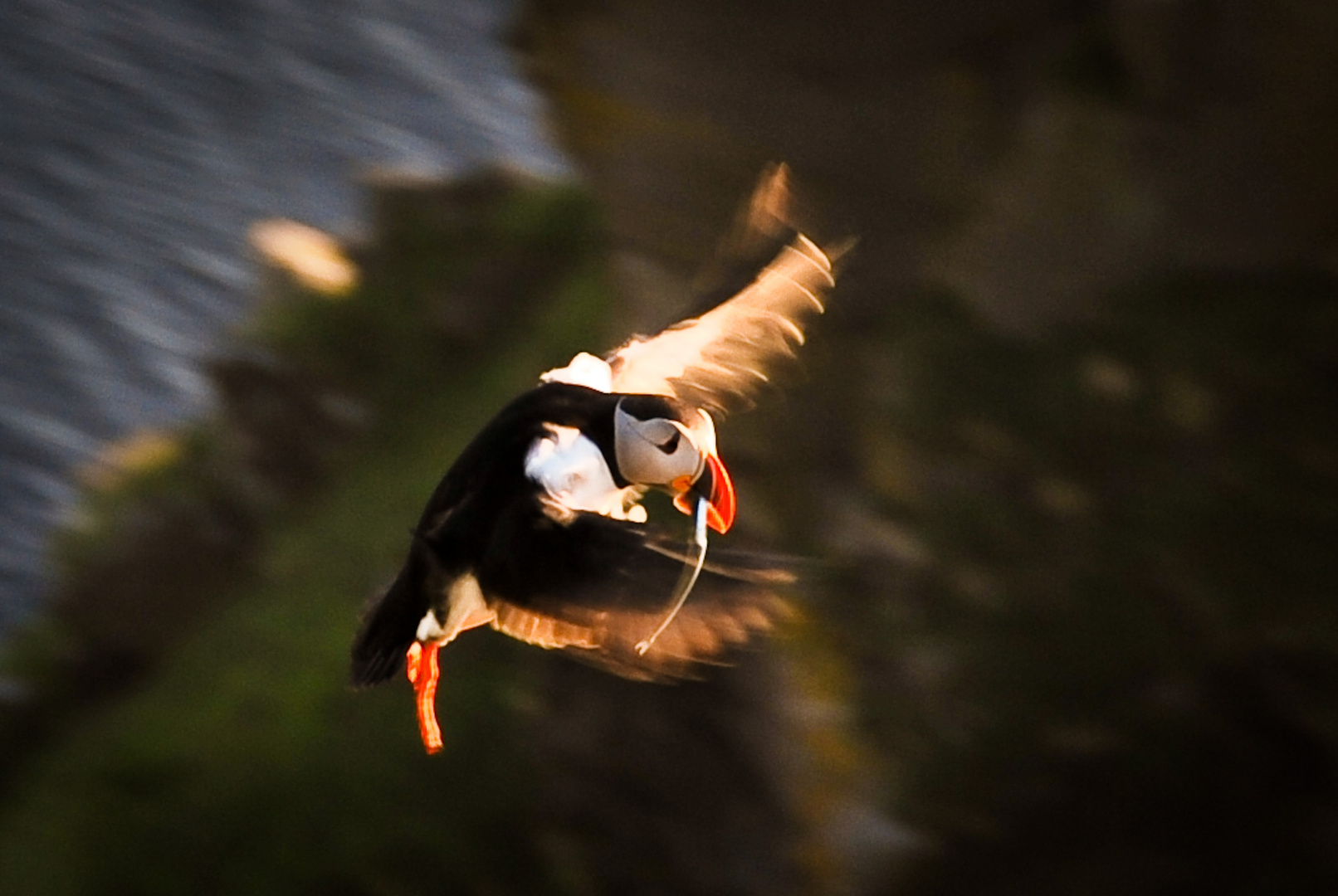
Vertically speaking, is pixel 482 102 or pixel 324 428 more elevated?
pixel 482 102

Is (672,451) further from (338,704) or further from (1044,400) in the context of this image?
(338,704)

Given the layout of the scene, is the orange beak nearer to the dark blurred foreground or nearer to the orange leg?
the orange leg

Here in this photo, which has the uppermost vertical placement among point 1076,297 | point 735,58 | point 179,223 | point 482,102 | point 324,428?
point 735,58

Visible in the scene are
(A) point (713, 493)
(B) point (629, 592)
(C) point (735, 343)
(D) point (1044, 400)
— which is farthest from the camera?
(D) point (1044, 400)

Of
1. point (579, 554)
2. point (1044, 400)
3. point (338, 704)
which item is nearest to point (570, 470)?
point (579, 554)

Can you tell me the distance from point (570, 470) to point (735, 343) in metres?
0.59

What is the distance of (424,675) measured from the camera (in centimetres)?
222

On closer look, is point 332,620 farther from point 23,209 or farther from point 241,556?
point 23,209

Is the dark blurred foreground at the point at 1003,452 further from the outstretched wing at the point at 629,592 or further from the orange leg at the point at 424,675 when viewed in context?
the outstretched wing at the point at 629,592

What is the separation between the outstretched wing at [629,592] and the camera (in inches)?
72.4

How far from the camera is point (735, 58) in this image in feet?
14.0

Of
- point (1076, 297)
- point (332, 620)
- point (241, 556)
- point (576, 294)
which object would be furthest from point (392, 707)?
point (1076, 297)

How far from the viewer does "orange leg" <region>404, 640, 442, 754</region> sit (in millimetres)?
2184

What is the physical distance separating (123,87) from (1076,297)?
5282 millimetres
